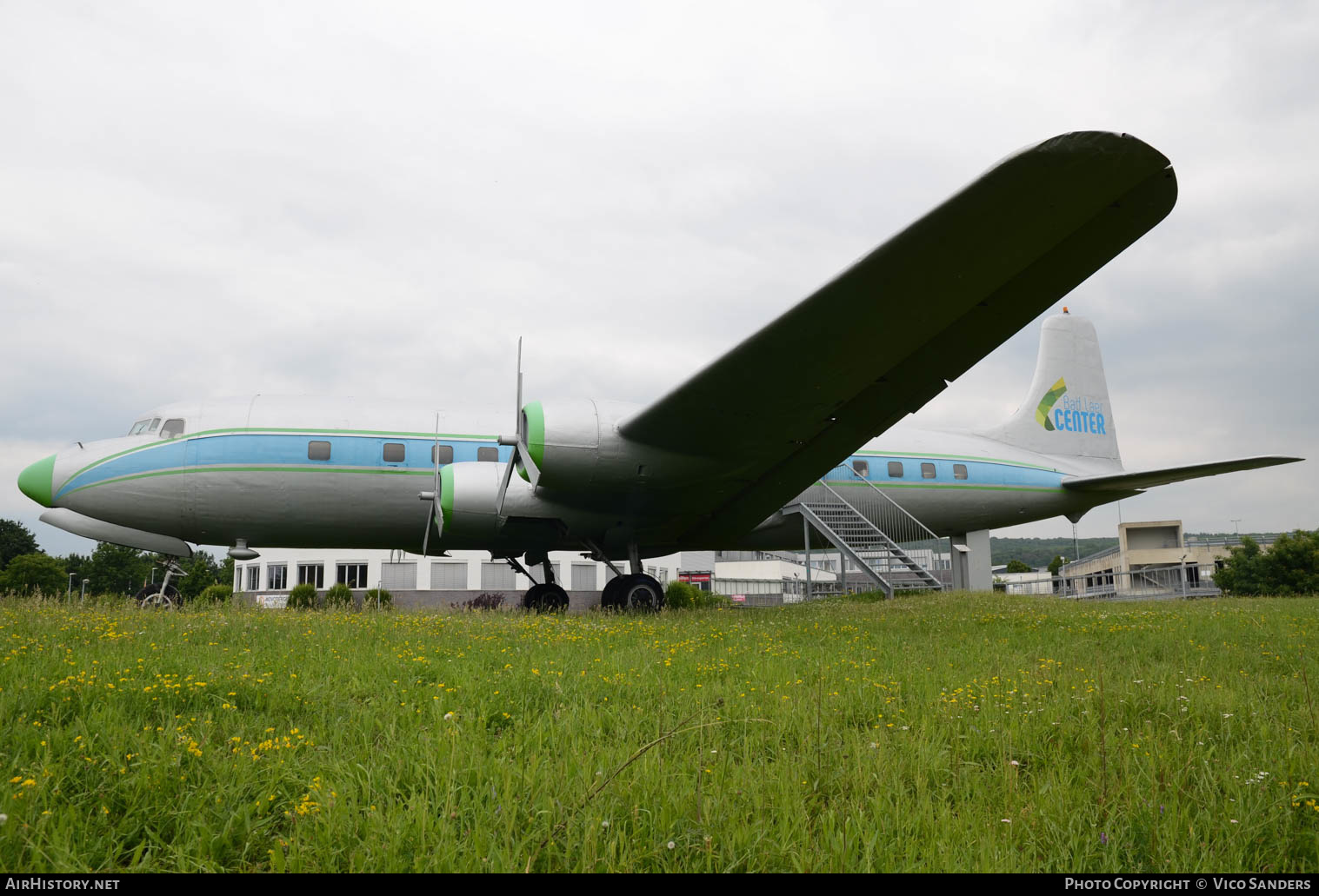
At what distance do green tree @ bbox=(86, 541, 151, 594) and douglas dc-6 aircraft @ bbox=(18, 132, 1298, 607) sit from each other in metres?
63.6

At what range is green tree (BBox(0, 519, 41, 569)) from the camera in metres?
61.5

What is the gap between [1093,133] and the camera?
595cm

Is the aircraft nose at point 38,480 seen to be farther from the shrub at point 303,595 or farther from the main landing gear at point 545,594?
the main landing gear at point 545,594

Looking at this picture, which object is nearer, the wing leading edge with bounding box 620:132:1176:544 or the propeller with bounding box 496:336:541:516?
the wing leading edge with bounding box 620:132:1176:544

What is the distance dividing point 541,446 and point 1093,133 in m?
6.79

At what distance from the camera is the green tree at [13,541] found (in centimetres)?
6153

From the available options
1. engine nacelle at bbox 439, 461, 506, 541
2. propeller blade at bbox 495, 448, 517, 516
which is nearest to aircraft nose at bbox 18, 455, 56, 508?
engine nacelle at bbox 439, 461, 506, 541

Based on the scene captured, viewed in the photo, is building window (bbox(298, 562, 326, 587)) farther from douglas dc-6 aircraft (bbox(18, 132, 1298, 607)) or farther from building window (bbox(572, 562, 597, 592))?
douglas dc-6 aircraft (bbox(18, 132, 1298, 607))

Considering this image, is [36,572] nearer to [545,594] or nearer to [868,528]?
[545,594]

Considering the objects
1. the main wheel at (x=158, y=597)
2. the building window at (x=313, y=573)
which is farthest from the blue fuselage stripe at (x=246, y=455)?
the building window at (x=313, y=573)

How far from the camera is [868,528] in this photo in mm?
15852

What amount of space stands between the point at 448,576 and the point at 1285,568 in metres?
41.9

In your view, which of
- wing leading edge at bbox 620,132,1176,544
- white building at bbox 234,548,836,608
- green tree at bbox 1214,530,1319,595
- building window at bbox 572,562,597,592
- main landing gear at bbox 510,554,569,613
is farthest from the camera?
building window at bbox 572,562,597,592

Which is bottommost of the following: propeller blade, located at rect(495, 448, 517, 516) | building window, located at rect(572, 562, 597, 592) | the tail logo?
building window, located at rect(572, 562, 597, 592)
